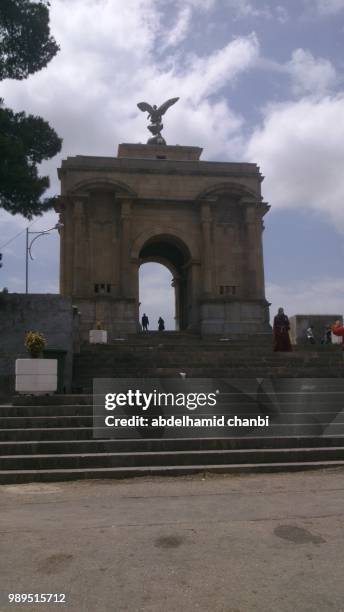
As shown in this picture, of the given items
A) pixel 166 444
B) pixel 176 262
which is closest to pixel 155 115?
pixel 176 262

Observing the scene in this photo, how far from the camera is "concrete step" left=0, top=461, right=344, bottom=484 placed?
794cm

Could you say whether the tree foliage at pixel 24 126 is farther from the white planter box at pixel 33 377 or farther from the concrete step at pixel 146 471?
the concrete step at pixel 146 471

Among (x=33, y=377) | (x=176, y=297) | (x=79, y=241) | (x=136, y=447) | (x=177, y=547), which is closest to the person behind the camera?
(x=177, y=547)

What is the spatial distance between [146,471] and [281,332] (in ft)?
30.0

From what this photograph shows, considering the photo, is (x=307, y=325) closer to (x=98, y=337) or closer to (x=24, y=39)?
(x=98, y=337)

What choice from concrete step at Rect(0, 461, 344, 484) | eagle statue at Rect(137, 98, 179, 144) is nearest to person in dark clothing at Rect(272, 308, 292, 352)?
concrete step at Rect(0, 461, 344, 484)

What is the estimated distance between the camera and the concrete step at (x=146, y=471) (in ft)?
26.0

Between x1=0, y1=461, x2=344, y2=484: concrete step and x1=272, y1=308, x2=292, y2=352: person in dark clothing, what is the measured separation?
7.80m

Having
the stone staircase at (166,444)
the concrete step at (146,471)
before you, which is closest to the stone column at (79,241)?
the stone staircase at (166,444)

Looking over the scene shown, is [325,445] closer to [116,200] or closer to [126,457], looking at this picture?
[126,457]

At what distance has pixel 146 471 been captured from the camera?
322 inches

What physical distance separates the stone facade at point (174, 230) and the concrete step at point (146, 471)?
16.8m

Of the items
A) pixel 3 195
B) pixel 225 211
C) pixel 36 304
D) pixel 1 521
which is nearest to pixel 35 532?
pixel 1 521

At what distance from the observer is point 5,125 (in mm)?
14352
